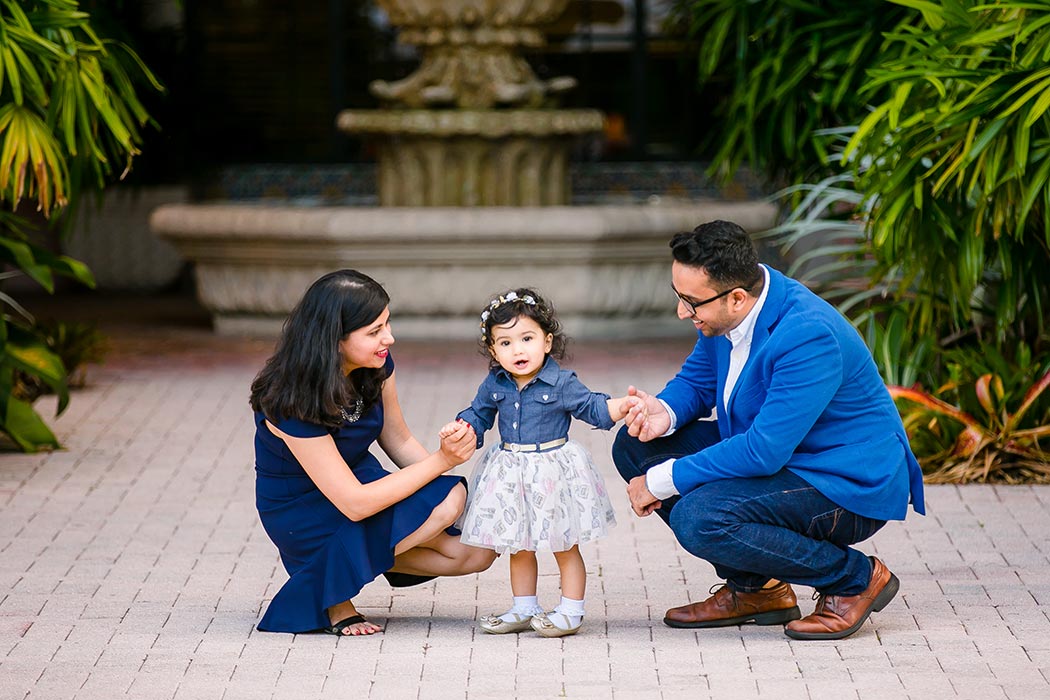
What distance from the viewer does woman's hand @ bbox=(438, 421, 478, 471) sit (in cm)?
434

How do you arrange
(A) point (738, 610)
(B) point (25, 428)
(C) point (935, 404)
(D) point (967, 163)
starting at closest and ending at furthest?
(A) point (738, 610), (D) point (967, 163), (C) point (935, 404), (B) point (25, 428)

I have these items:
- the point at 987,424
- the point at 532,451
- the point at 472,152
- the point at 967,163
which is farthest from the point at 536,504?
the point at 472,152

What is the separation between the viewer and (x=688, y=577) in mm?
5301

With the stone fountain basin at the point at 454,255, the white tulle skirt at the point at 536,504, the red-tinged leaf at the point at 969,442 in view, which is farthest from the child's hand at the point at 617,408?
the stone fountain basin at the point at 454,255

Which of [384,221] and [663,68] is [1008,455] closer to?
[384,221]

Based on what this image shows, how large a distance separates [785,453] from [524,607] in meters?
0.82

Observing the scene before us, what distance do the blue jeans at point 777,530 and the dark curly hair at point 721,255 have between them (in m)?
0.52

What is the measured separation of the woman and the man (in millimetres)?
562

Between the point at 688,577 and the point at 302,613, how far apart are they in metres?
1.30

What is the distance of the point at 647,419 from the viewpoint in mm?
4691

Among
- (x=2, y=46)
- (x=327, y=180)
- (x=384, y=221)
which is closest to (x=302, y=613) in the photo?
(x=2, y=46)

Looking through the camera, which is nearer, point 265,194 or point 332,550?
point 332,550

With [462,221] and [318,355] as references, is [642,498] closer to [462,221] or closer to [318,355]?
[318,355]

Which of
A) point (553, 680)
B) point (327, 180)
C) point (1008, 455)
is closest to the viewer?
point (553, 680)
